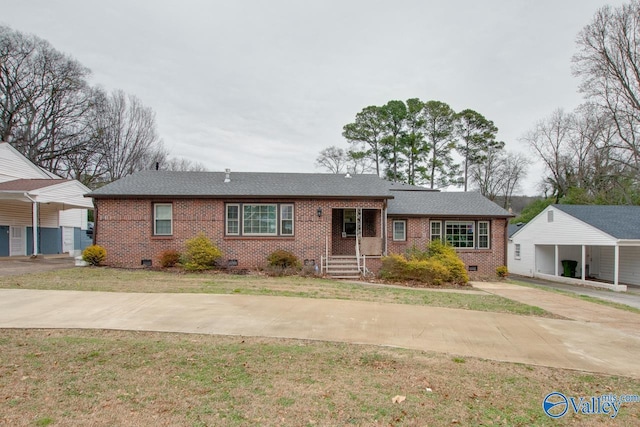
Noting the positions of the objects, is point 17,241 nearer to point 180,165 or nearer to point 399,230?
point 399,230

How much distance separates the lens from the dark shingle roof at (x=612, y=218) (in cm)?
1745

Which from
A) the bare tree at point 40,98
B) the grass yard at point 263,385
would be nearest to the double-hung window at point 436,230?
the grass yard at point 263,385

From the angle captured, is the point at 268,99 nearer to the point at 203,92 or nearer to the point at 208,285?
the point at 203,92

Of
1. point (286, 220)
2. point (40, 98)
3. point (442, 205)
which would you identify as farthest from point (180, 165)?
point (442, 205)

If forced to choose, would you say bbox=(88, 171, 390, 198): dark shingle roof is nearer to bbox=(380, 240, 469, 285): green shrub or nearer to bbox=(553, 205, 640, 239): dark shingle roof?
bbox=(380, 240, 469, 285): green shrub

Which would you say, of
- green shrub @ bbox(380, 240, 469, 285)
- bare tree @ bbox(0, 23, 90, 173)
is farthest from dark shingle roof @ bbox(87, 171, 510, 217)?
bare tree @ bbox(0, 23, 90, 173)

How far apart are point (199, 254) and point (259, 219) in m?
2.89

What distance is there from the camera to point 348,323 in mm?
6977

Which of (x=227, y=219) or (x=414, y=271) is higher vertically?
(x=227, y=219)

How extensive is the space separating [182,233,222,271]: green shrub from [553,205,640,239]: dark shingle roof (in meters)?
17.9

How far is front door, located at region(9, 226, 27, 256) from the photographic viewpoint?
18.5 meters

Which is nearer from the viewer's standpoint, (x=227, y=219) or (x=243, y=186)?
(x=227, y=219)

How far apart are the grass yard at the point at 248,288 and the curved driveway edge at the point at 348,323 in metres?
0.75

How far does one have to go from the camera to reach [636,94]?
25.3 m
